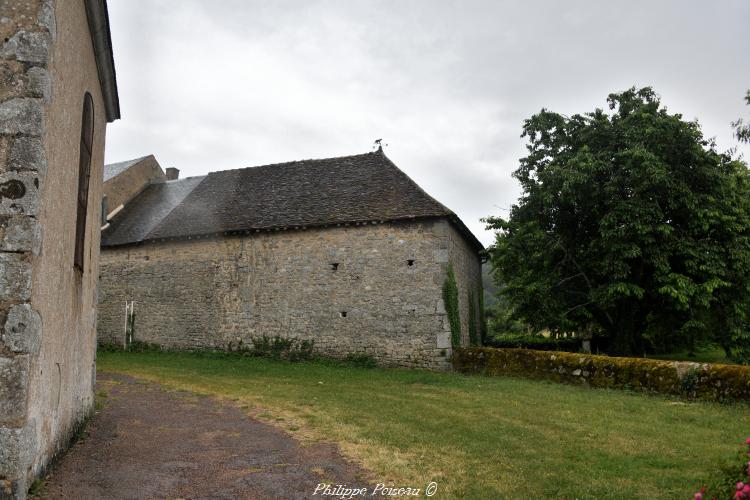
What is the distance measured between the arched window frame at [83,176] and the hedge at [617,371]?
1073 cm

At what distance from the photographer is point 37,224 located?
419cm

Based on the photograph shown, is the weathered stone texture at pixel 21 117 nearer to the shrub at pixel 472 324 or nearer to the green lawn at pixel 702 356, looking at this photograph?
the shrub at pixel 472 324

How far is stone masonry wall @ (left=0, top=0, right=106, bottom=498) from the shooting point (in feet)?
13.0

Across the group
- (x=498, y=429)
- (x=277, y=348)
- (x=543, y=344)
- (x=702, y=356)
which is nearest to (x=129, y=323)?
(x=277, y=348)

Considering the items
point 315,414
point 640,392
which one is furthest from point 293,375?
point 640,392

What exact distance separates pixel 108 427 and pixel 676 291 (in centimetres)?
1400

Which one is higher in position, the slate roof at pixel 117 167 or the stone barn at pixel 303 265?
the slate roof at pixel 117 167

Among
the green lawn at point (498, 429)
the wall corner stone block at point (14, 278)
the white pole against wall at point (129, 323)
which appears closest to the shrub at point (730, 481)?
the green lawn at point (498, 429)

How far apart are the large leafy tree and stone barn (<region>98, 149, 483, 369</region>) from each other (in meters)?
2.88

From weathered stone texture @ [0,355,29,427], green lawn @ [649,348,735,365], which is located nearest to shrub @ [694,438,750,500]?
weathered stone texture @ [0,355,29,427]

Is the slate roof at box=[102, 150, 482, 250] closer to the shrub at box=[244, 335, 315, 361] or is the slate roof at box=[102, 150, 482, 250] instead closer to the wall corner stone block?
the shrub at box=[244, 335, 315, 361]

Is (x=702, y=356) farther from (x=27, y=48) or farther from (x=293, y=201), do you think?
(x=27, y=48)

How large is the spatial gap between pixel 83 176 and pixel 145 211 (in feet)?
57.3

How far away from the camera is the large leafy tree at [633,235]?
15.1m
